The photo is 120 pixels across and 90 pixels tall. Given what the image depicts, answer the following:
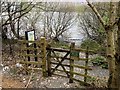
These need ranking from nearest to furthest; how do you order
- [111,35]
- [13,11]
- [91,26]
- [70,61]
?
1. [111,35]
2. [70,61]
3. [13,11]
4. [91,26]

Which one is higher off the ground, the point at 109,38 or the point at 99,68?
the point at 109,38

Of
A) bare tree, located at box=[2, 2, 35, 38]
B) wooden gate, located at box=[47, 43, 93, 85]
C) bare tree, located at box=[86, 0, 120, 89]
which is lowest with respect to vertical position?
wooden gate, located at box=[47, 43, 93, 85]

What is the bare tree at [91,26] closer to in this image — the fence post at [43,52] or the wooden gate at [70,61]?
the wooden gate at [70,61]

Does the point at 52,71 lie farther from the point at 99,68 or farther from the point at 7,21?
the point at 7,21

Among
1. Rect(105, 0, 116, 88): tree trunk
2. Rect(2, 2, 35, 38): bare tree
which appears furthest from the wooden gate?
Rect(2, 2, 35, 38): bare tree

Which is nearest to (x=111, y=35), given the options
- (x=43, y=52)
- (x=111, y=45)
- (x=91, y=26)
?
(x=111, y=45)

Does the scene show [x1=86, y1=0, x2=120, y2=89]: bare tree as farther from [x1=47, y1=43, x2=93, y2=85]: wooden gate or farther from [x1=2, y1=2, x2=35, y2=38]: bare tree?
[x1=2, y1=2, x2=35, y2=38]: bare tree

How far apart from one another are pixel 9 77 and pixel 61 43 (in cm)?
333

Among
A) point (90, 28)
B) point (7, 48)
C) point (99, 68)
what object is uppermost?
point (90, 28)

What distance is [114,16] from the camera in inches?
98.5

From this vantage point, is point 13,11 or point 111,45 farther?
point 13,11

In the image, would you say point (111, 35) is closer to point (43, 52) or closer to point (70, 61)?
point (70, 61)

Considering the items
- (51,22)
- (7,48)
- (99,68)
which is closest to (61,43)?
(51,22)

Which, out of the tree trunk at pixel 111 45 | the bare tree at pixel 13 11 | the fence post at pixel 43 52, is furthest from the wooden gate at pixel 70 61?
the bare tree at pixel 13 11
